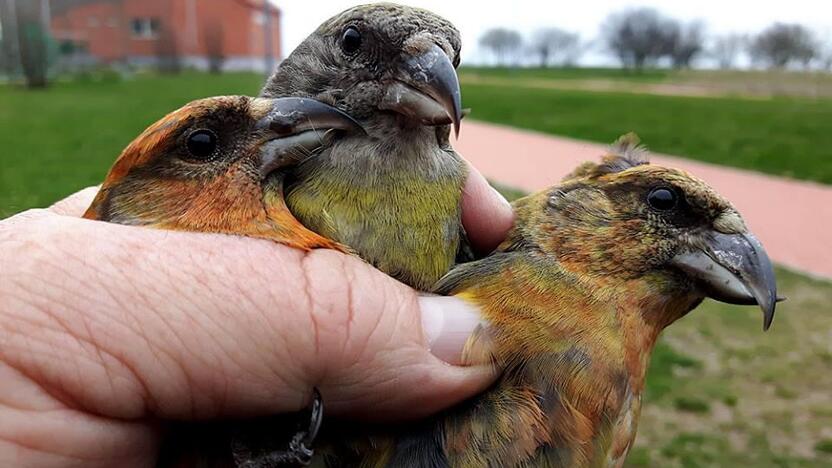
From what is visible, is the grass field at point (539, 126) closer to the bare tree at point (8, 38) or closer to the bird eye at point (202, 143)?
the bare tree at point (8, 38)

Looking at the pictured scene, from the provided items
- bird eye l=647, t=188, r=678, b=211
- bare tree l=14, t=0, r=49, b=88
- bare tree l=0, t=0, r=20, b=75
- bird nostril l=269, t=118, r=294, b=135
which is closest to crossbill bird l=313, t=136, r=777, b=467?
bird eye l=647, t=188, r=678, b=211

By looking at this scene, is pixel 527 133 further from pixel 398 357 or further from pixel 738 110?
pixel 398 357

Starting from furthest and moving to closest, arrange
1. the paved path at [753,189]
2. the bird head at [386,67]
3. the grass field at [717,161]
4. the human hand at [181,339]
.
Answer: the paved path at [753,189] → the grass field at [717,161] → the bird head at [386,67] → the human hand at [181,339]

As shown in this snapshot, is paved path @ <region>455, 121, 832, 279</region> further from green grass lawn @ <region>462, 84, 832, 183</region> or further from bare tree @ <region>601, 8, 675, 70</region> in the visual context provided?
bare tree @ <region>601, 8, 675, 70</region>

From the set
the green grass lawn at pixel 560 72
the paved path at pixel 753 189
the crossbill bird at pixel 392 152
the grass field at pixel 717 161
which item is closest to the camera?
the crossbill bird at pixel 392 152

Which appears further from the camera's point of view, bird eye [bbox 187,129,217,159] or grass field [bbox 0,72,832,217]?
grass field [bbox 0,72,832,217]

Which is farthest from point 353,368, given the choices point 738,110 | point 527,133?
point 738,110

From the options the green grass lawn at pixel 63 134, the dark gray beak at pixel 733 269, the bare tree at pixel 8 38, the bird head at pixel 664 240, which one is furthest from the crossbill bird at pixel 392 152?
the bare tree at pixel 8 38
